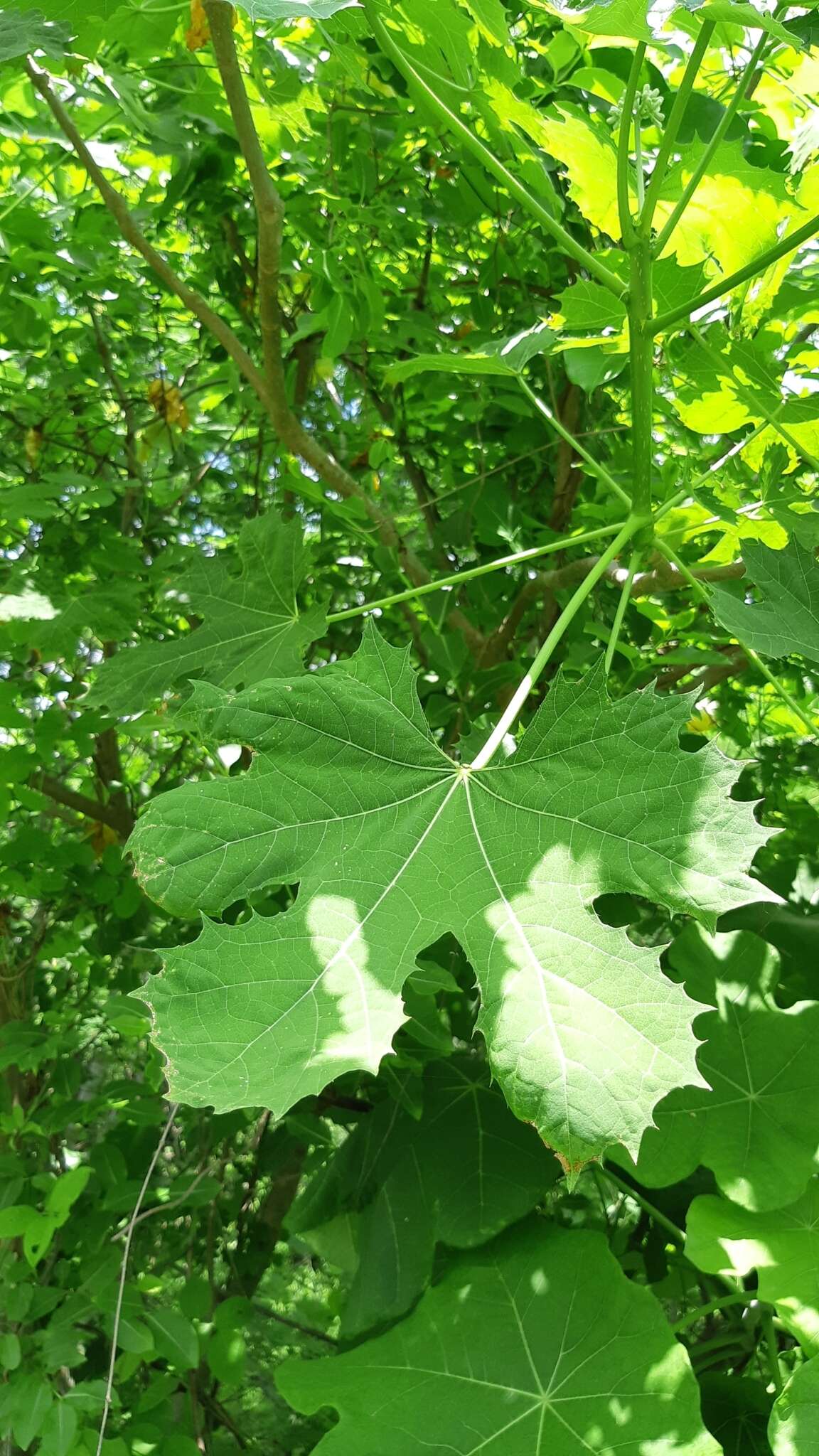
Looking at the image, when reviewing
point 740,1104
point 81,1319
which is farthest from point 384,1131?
point 81,1319

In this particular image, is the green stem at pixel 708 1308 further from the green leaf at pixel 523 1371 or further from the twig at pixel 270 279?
the twig at pixel 270 279

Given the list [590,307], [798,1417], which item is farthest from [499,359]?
[798,1417]

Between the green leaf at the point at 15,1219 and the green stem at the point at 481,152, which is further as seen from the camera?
the green leaf at the point at 15,1219

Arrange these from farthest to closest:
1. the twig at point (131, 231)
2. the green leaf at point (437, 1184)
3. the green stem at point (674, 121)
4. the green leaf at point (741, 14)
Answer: the twig at point (131, 231)
the green leaf at point (437, 1184)
the green stem at point (674, 121)
the green leaf at point (741, 14)

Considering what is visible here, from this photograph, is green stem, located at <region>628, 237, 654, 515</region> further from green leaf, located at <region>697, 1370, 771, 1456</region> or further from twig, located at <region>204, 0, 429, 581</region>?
green leaf, located at <region>697, 1370, 771, 1456</region>

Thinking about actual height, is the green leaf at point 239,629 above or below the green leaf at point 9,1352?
above

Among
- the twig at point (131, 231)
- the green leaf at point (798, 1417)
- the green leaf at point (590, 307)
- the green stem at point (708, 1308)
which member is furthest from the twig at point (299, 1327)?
the green leaf at point (590, 307)

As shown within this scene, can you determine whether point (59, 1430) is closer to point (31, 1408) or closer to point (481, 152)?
point (31, 1408)

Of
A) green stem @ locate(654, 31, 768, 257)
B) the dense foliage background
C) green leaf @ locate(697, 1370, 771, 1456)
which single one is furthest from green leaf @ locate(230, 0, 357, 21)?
green leaf @ locate(697, 1370, 771, 1456)
